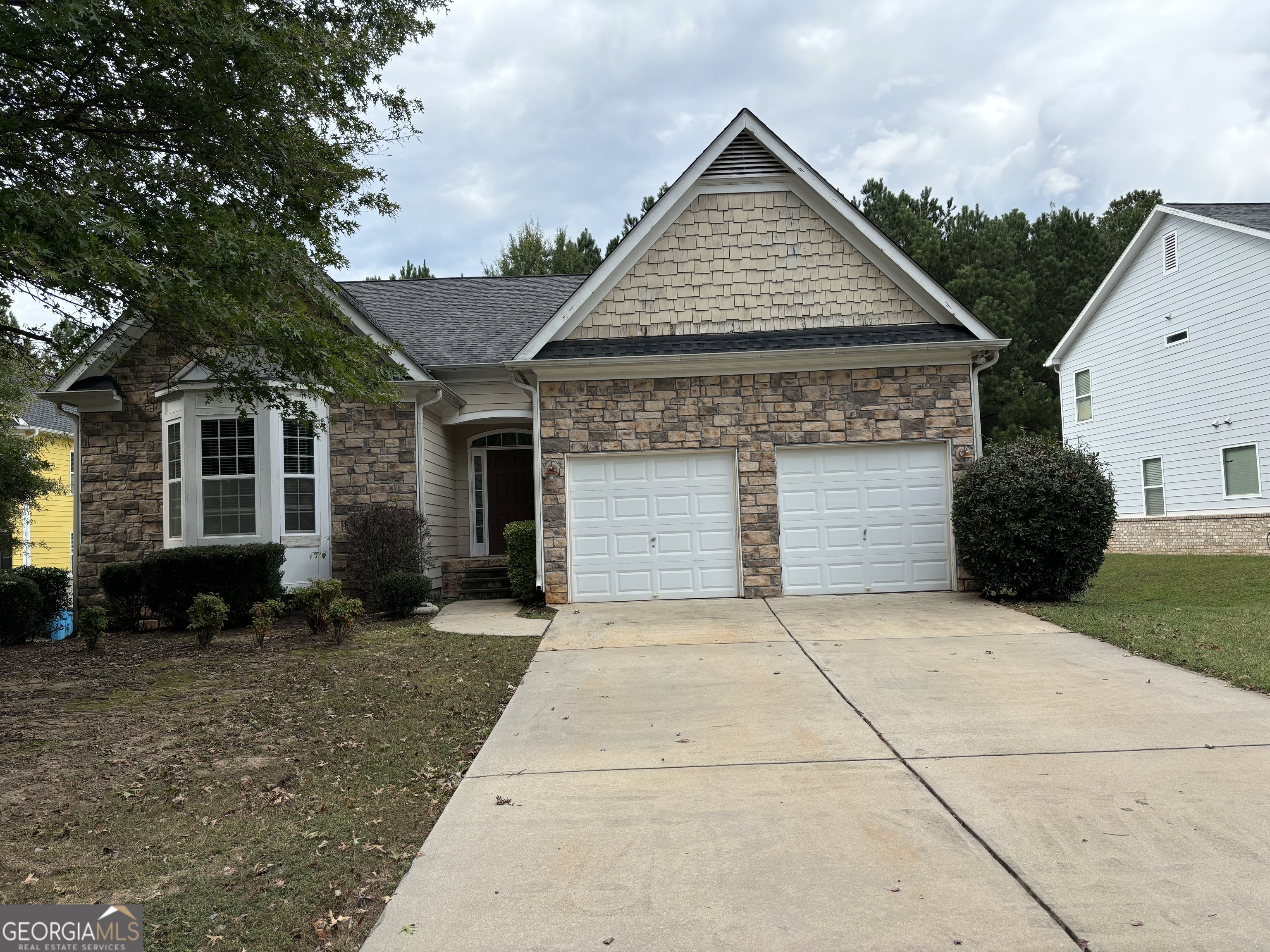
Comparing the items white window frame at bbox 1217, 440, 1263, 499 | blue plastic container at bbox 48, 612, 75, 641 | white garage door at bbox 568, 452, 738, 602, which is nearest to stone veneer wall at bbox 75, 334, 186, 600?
blue plastic container at bbox 48, 612, 75, 641

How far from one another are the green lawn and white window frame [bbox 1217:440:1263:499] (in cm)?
134

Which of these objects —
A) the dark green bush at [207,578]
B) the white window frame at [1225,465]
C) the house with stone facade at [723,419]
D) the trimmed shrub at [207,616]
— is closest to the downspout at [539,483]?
the house with stone facade at [723,419]

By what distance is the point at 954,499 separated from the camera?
1141 cm

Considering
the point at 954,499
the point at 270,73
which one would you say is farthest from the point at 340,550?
the point at 954,499

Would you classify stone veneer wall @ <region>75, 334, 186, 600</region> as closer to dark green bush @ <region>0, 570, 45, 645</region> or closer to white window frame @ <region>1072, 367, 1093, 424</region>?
dark green bush @ <region>0, 570, 45, 645</region>

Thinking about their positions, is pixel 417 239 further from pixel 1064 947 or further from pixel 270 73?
pixel 1064 947

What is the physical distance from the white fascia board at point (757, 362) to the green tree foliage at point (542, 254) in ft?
81.0

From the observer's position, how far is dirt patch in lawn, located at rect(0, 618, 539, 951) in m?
3.52

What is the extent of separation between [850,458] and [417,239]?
90.7 ft

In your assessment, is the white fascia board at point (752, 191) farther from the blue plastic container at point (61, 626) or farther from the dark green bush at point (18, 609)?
the blue plastic container at point (61, 626)

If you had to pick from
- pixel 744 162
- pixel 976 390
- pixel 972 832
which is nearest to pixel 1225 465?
pixel 976 390

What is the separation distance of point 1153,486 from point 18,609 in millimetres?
22939

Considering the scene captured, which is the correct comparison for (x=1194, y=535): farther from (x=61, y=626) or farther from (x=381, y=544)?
(x=61, y=626)

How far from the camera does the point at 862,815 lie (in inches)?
165
